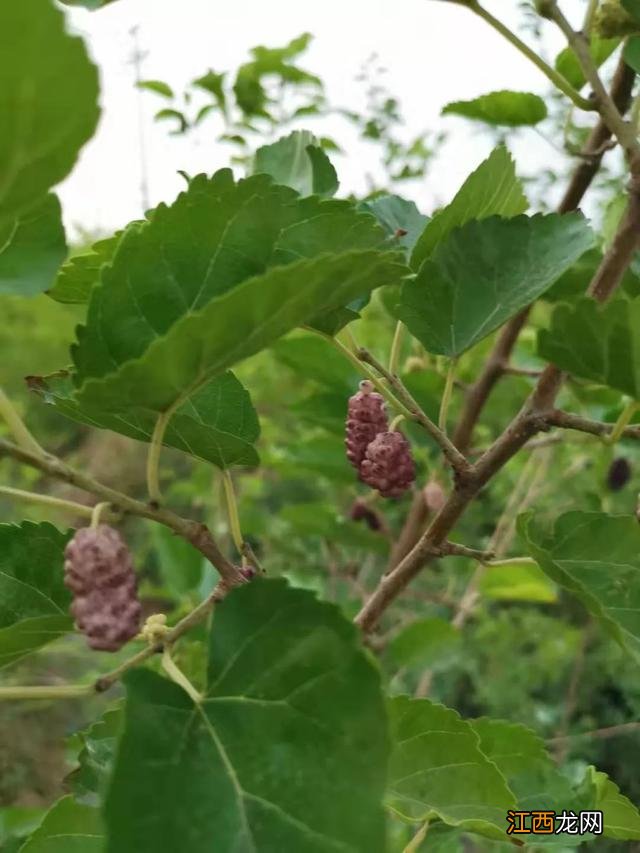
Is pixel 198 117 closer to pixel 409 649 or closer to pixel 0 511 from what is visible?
pixel 409 649

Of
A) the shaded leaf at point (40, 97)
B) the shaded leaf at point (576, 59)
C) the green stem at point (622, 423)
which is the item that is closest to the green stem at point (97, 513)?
the shaded leaf at point (40, 97)

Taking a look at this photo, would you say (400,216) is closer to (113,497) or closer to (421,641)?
(113,497)

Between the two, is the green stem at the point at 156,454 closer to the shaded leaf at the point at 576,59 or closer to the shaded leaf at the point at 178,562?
the shaded leaf at the point at 576,59

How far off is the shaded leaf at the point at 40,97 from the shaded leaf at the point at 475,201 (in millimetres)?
197

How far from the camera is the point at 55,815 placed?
0.42 m

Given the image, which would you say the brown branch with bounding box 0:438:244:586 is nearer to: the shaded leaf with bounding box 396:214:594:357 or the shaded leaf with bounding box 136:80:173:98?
the shaded leaf with bounding box 396:214:594:357

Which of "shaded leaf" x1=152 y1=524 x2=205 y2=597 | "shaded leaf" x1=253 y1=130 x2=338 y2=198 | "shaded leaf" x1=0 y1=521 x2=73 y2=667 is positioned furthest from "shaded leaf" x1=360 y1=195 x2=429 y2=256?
"shaded leaf" x1=152 y1=524 x2=205 y2=597

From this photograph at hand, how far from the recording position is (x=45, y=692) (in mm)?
321

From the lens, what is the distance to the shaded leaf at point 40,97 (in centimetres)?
23

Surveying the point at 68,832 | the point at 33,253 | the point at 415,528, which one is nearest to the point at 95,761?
the point at 68,832

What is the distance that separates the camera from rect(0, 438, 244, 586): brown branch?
31cm

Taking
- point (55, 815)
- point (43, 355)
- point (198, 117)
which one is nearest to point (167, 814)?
point (55, 815)

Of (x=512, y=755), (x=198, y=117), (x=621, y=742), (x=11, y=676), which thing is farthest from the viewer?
(x=11, y=676)

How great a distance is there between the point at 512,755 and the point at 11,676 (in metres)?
1.52
